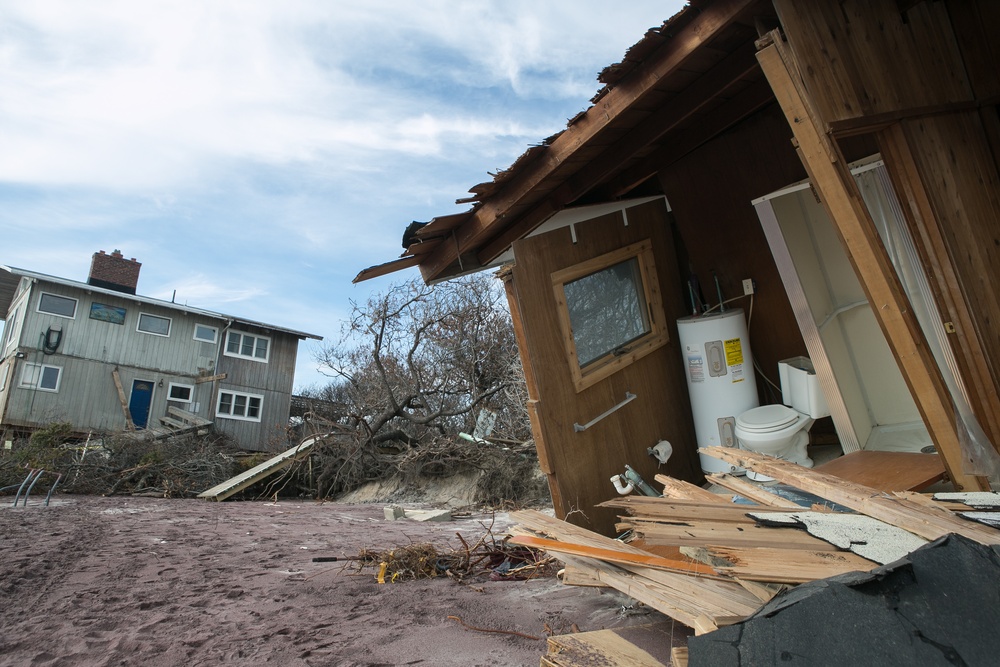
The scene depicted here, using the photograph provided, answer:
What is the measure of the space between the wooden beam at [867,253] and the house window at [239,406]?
2482 centimetres

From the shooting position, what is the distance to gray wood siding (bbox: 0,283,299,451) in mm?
21359

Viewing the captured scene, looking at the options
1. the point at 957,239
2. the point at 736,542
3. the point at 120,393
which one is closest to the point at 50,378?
the point at 120,393

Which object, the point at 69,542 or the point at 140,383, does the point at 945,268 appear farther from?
the point at 140,383

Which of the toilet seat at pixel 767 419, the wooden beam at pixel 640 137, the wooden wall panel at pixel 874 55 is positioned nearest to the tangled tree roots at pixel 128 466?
the wooden beam at pixel 640 137

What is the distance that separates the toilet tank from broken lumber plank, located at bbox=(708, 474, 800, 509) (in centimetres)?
142

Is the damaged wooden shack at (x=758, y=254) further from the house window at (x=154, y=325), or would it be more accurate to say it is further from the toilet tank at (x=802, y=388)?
the house window at (x=154, y=325)

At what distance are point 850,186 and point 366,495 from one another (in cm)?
996

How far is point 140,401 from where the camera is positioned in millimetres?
23406

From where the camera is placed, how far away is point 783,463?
13.8ft

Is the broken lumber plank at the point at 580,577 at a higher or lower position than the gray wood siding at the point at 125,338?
lower

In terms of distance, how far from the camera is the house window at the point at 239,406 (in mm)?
24984

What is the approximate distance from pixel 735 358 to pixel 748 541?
3187mm

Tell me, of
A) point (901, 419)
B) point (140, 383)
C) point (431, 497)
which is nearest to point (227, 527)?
point (431, 497)

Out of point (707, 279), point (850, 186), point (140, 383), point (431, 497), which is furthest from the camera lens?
point (140, 383)
